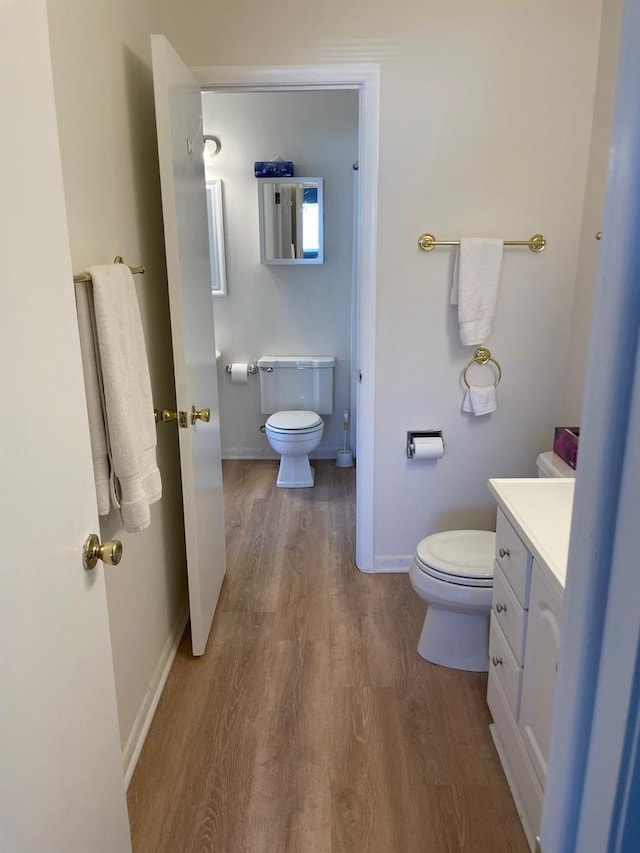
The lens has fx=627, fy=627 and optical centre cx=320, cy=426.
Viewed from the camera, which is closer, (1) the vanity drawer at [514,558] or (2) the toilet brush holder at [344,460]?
(1) the vanity drawer at [514,558]

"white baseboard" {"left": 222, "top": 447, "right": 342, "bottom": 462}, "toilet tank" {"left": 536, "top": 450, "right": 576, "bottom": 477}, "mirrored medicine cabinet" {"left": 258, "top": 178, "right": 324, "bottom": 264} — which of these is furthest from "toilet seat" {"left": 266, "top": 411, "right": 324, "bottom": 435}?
"toilet tank" {"left": 536, "top": 450, "right": 576, "bottom": 477}

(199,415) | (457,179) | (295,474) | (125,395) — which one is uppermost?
(457,179)

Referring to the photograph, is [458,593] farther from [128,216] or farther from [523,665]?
[128,216]

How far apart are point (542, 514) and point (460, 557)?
2.12 ft

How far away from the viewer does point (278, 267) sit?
4117 mm

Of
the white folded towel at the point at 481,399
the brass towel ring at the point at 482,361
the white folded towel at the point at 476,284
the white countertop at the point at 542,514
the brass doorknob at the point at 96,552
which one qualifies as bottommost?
the white countertop at the point at 542,514

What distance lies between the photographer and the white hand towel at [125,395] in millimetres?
1420

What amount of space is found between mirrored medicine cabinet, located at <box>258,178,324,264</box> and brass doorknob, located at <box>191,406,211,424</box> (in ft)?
6.70

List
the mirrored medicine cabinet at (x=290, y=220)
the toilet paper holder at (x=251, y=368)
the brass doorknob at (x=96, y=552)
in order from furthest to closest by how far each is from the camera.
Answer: the toilet paper holder at (x=251, y=368) < the mirrored medicine cabinet at (x=290, y=220) < the brass doorknob at (x=96, y=552)

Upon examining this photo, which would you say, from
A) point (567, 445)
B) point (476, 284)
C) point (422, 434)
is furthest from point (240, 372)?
point (567, 445)

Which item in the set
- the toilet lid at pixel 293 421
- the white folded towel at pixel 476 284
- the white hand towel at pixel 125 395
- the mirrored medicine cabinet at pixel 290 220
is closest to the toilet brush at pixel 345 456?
the toilet lid at pixel 293 421

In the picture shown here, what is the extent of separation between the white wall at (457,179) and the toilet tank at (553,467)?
1.38 feet

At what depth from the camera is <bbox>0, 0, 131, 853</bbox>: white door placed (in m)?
0.80

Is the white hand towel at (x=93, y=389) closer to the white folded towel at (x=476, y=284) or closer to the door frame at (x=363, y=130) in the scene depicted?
the door frame at (x=363, y=130)
